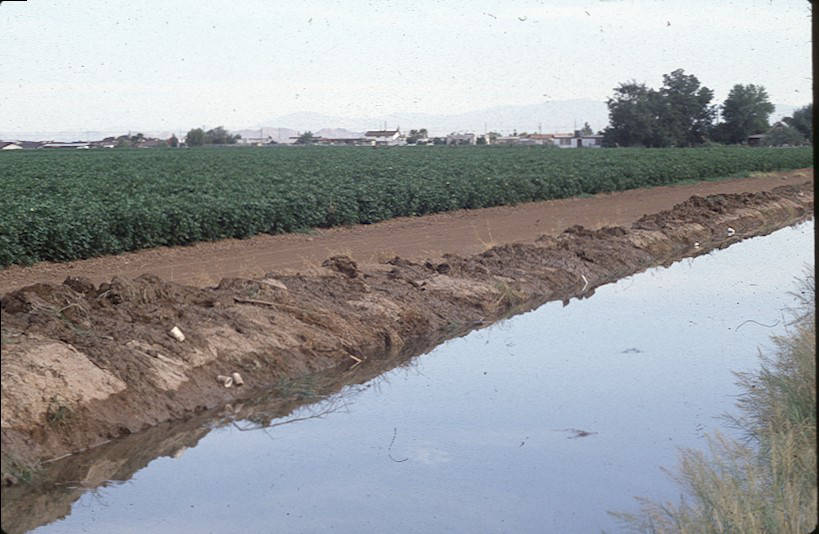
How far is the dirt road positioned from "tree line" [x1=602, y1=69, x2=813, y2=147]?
5278cm

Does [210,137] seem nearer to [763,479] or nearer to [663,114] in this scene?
[663,114]

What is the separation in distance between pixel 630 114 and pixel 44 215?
246 feet

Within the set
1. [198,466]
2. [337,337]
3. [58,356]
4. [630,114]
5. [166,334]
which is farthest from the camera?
[630,114]

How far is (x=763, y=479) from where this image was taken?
671 cm

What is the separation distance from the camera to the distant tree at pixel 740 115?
91250 millimetres

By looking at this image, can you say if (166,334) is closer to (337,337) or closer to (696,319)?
(337,337)

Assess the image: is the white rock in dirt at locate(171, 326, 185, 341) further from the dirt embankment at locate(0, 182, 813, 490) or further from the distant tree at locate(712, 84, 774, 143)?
the distant tree at locate(712, 84, 774, 143)

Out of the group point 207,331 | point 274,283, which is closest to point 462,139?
point 274,283

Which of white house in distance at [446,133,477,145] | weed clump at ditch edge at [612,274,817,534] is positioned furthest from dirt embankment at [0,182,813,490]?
white house in distance at [446,133,477,145]

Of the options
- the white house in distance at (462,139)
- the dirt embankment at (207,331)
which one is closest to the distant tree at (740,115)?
the white house in distance at (462,139)

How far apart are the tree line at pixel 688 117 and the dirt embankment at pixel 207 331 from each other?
2786 inches

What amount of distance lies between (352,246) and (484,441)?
1314 cm

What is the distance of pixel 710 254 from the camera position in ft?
81.7

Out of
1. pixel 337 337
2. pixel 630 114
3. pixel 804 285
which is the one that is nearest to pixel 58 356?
pixel 337 337
